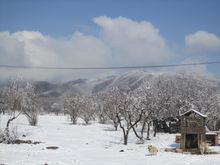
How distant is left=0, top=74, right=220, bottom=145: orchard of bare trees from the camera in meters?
43.8

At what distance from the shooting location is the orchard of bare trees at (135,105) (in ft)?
144

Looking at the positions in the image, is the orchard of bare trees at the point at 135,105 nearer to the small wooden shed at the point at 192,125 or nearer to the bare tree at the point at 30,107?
the bare tree at the point at 30,107

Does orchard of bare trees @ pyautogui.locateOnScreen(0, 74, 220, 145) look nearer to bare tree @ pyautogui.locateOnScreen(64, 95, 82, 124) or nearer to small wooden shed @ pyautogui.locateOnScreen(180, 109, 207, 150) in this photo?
bare tree @ pyautogui.locateOnScreen(64, 95, 82, 124)

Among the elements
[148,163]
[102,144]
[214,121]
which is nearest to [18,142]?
[102,144]

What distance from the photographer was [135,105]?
44.6 meters

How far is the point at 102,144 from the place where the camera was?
123ft

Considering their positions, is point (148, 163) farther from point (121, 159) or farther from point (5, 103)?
point (5, 103)

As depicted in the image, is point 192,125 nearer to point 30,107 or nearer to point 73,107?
point 30,107

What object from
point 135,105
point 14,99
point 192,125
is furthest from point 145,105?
point 14,99

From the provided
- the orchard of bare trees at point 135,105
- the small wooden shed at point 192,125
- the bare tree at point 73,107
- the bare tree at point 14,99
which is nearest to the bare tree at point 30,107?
the orchard of bare trees at point 135,105

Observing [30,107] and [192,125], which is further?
[30,107]

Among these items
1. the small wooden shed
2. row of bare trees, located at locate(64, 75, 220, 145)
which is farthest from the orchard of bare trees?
the small wooden shed

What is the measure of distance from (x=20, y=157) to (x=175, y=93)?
4896cm

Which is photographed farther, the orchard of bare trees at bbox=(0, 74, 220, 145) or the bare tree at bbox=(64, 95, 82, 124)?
the bare tree at bbox=(64, 95, 82, 124)
